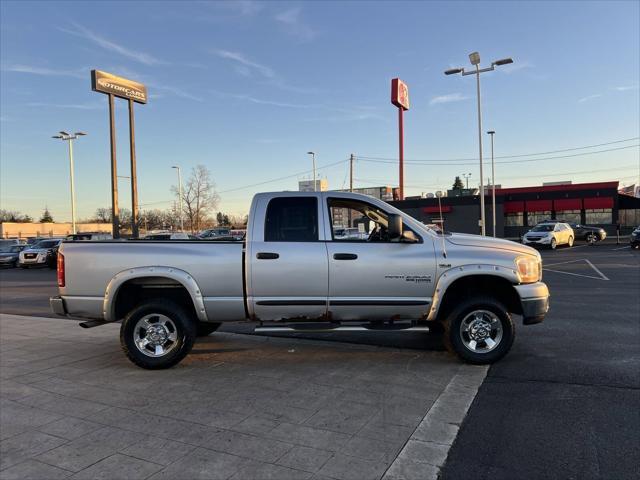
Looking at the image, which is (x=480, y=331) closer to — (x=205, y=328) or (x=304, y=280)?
(x=304, y=280)

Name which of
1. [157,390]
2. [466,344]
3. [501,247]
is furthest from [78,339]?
[501,247]

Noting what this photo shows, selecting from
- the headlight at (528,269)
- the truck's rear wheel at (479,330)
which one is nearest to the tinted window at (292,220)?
the truck's rear wheel at (479,330)

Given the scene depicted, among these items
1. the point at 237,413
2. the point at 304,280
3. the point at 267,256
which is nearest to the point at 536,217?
the point at 304,280

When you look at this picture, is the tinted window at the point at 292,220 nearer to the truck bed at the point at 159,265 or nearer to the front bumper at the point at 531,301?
the truck bed at the point at 159,265

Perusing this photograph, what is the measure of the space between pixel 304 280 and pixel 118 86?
1362 inches

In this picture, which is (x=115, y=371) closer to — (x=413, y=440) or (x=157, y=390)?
(x=157, y=390)

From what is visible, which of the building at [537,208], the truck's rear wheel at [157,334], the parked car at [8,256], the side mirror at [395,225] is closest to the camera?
the side mirror at [395,225]

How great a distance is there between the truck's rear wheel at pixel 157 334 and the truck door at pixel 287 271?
34.5 inches

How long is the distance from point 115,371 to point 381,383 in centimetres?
315

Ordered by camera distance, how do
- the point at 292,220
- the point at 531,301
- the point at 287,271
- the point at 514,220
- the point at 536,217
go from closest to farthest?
the point at 287,271
the point at 531,301
the point at 292,220
the point at 536,217
the point at 514,220

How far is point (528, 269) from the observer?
578 cm

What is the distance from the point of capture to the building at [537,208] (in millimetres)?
45147

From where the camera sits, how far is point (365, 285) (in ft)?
18.5

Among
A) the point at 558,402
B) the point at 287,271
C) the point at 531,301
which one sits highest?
the point at 287,271
